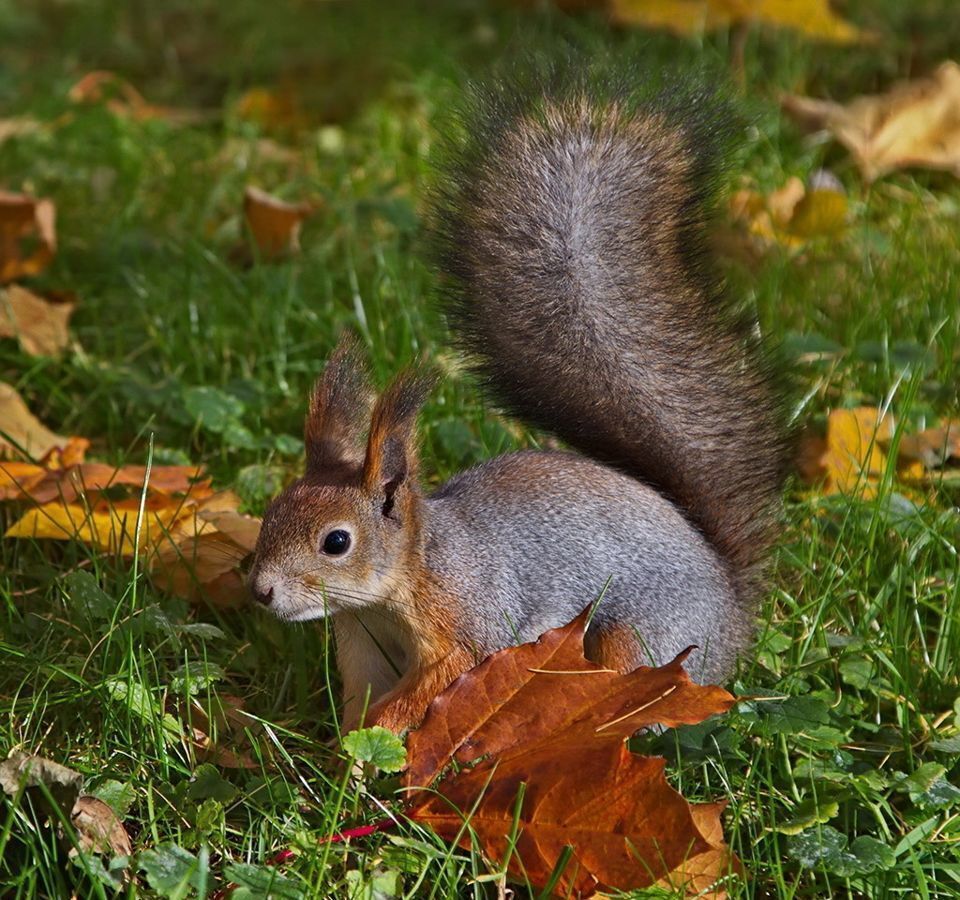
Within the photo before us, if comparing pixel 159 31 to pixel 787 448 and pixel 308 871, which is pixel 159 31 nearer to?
pixel 787 448

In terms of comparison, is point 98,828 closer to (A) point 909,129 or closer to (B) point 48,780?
(B) point 48,780

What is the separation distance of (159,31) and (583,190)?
7.48 ft

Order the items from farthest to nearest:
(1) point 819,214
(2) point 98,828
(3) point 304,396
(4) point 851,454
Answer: (1) point 819,214 → (3) point 304,396 → (4) point 851,454 → (2) point 98,828

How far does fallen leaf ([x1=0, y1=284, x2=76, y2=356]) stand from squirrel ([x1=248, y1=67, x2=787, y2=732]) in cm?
82

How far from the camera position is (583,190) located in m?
1.54

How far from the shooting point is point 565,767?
1.28m

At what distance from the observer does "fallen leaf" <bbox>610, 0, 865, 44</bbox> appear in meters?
3.04

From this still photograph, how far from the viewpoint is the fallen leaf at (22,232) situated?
237 cm

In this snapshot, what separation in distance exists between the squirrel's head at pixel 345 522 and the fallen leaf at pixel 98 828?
23cm

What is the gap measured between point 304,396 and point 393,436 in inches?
25.4

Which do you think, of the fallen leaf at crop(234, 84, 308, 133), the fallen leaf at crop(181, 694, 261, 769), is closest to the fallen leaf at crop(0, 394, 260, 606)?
the fallen leaf at crop(181, 694, 261, 769)

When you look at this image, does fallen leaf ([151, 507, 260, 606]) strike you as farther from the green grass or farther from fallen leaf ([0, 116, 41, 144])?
fallen leaf ([0, 116, 41, 144])

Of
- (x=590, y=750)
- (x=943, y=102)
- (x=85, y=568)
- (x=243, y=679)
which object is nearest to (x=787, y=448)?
(x=590, y=750)

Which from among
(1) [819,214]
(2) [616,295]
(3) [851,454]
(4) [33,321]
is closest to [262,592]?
(2) [616,295]
